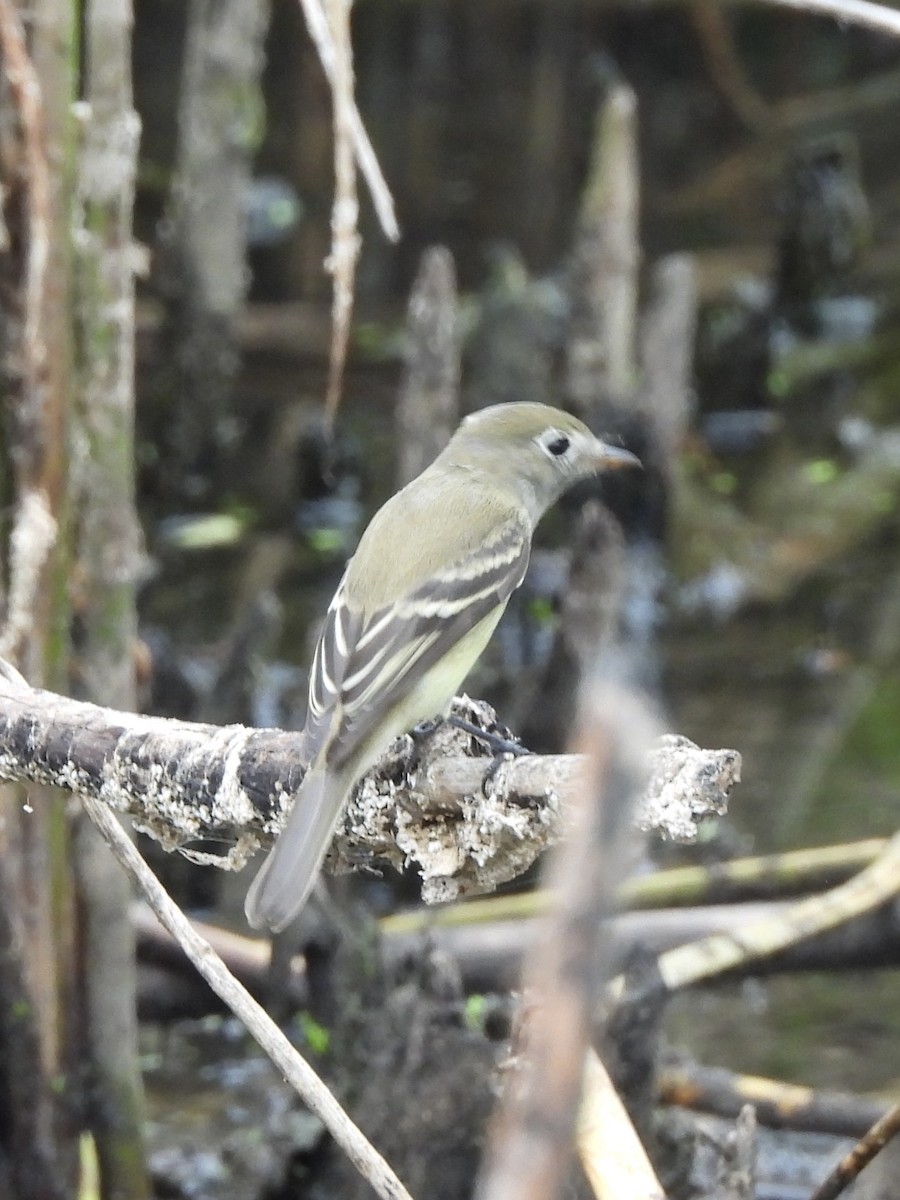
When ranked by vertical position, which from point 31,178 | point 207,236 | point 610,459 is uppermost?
point 31,178

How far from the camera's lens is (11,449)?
12.9 ft

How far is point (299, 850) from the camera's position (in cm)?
281

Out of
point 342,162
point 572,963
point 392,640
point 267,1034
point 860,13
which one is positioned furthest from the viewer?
point 392,640

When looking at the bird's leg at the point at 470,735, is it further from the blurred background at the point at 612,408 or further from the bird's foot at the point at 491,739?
the blurred background at the point at 612,408

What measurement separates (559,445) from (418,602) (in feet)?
3.39

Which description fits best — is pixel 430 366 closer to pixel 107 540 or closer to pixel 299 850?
pixel 107 540

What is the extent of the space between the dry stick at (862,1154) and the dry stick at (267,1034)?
1.02 m

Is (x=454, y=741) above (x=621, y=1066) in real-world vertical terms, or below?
above

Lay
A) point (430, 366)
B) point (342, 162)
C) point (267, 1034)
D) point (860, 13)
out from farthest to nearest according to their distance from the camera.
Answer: point (430, 366)
point (342, 162)
point (860, 13)
point (267, 1034)

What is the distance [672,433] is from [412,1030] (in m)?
4.87

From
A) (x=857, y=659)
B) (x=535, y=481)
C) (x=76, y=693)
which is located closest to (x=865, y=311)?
(x=857, y=659)

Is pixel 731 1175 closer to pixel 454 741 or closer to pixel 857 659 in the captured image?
pixel 454 741

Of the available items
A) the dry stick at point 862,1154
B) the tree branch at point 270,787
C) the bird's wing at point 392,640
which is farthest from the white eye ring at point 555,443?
the dry stick at point 862,1154

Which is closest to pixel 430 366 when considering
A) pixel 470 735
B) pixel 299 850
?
pixel 470 735
